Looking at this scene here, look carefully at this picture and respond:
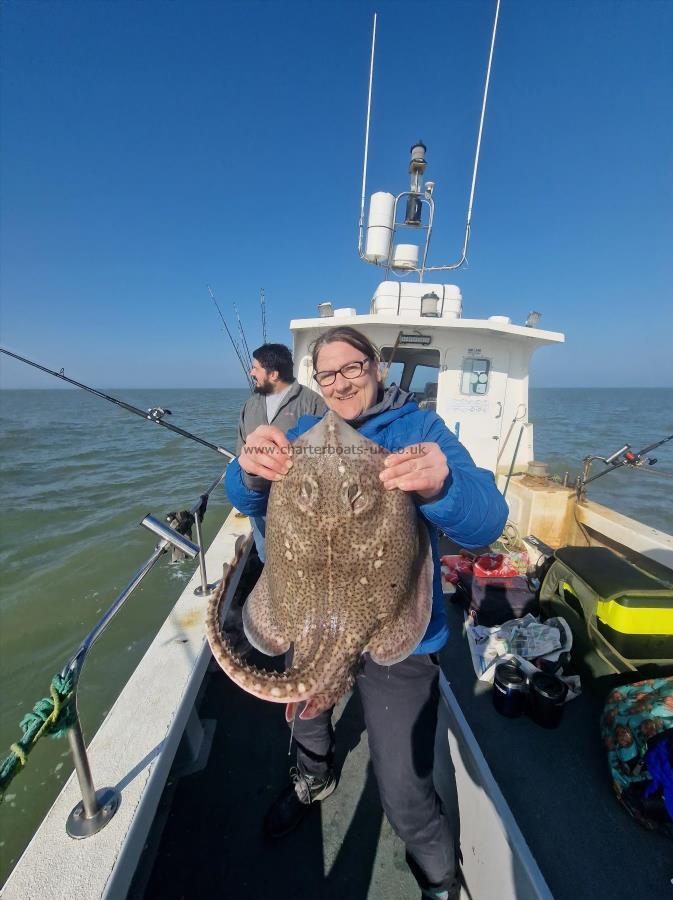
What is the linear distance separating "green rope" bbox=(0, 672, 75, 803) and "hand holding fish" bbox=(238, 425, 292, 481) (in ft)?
4.29

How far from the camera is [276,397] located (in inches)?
180

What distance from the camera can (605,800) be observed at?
9.39ft

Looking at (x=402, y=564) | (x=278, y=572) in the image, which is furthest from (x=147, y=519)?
(x=402, y=564)

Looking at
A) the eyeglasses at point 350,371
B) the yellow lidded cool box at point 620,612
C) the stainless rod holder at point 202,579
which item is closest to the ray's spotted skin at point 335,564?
the eyeglasses at point 350,371

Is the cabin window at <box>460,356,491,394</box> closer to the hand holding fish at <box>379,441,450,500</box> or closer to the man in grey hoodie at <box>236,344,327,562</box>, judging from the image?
the man in grey hoodie at <box>236,344,327,562</box>

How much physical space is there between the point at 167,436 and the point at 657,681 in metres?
30.5

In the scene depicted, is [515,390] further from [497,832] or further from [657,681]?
[497,832]

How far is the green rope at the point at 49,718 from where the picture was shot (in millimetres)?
1631

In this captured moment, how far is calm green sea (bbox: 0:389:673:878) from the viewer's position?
224 inches

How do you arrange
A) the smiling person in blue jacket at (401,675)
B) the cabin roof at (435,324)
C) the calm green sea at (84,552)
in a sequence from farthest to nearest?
the cabin roof at (435,324) → the calm green sea at (84,552) → the smiling person in blue jacket at (401,675)

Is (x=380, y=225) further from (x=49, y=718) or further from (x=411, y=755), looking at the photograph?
(x=49, y=718)

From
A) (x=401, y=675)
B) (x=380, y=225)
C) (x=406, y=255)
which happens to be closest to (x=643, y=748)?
(x=401, y=675)

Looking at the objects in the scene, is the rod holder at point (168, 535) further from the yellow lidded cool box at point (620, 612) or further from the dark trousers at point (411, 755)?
the yellow lidded cool box at point (620, 612)

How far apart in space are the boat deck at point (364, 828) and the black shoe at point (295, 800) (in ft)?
0.32
